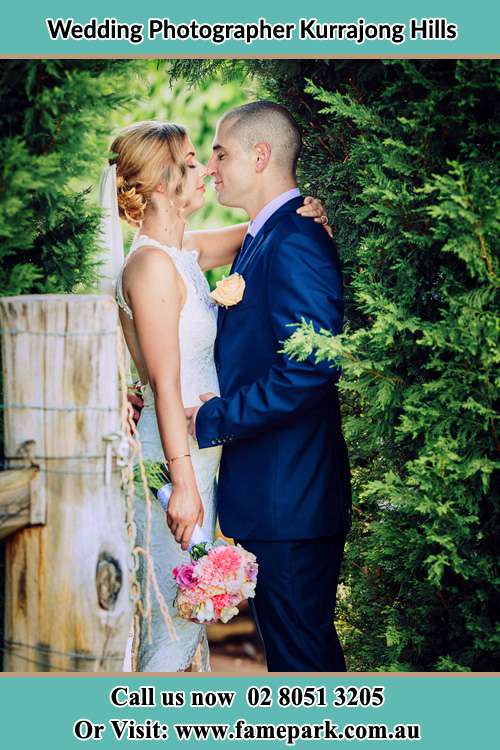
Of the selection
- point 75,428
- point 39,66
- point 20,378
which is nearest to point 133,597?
point 75,428

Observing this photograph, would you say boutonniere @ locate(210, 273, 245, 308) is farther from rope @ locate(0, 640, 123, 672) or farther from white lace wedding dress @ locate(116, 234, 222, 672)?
rope @ locate(0, 640, 123, 672)

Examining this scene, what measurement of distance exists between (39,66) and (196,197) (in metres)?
1.25

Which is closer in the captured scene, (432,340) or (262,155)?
(432,340)

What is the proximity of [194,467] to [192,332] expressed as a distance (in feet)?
2.12

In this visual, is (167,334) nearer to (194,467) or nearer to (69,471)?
(194,467)

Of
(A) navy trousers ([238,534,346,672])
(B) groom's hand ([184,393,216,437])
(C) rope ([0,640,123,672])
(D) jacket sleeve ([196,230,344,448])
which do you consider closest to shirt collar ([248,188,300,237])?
(D) jacket sleeve ([196,230,344,448])

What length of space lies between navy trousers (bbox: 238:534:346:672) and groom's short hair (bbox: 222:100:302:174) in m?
1.85

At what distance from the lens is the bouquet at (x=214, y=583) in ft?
12.3

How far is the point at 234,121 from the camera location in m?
4.45

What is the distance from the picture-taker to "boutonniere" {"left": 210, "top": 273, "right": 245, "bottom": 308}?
13.6ft

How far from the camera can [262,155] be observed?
441 centimetres

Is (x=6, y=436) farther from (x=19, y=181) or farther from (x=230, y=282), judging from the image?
(x=230, y=282)

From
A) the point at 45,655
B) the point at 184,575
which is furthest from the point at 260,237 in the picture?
the point at 45,655

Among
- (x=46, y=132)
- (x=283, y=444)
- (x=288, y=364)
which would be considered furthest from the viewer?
(x=283, y=444)
